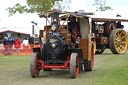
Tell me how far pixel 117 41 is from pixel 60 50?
12358mm

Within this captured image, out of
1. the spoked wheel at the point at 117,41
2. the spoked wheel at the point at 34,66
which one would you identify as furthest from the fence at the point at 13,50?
the spoked wheel at the point at 34,66

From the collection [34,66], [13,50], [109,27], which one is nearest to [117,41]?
[109,27]

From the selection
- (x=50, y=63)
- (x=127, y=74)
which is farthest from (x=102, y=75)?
(x=50, y=63)

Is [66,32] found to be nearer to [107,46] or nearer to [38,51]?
[38,51]

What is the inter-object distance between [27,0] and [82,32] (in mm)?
46101

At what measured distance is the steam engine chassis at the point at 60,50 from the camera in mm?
11547

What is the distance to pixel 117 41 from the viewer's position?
23438 millimetres

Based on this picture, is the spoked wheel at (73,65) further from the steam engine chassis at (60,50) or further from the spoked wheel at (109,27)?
the spoked wheel at (109,27)

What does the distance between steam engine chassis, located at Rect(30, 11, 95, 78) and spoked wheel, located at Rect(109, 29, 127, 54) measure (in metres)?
10.0

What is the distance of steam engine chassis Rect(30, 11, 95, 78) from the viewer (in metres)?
11.5

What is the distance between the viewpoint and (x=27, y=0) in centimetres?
5891

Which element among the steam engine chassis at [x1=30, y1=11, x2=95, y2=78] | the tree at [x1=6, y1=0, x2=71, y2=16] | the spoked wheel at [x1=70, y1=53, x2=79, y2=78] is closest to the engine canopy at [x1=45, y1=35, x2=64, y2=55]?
the steam engine chassis at [x1=30, y1=11, x2=95, y2=78]

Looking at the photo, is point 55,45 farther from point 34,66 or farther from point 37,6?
point 37,6

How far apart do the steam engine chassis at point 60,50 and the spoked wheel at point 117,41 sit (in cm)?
1003
